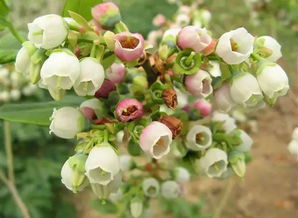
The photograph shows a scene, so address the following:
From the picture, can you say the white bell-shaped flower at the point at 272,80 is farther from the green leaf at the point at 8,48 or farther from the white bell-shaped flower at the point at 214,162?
the green leaf at the point at 8,48

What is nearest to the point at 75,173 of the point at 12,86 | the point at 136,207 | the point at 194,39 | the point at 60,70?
the point at 60,70

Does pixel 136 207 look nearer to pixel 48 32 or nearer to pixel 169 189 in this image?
pixel 169 189

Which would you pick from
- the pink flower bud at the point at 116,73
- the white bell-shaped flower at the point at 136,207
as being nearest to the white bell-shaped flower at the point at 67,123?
the pink flower bud at the point at 116,73

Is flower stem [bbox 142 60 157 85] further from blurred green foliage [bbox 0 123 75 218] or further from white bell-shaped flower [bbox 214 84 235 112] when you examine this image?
blurred green foliage [bbox 0 123 75 218]

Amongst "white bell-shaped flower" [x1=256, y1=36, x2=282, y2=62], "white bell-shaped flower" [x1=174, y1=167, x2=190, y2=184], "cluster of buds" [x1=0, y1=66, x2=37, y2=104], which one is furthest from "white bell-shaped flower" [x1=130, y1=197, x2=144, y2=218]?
"cluster of buds" [x1=0, y1=66, x2=37, y2=104]

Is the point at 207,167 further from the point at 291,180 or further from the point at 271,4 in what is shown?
the point at 291,180
